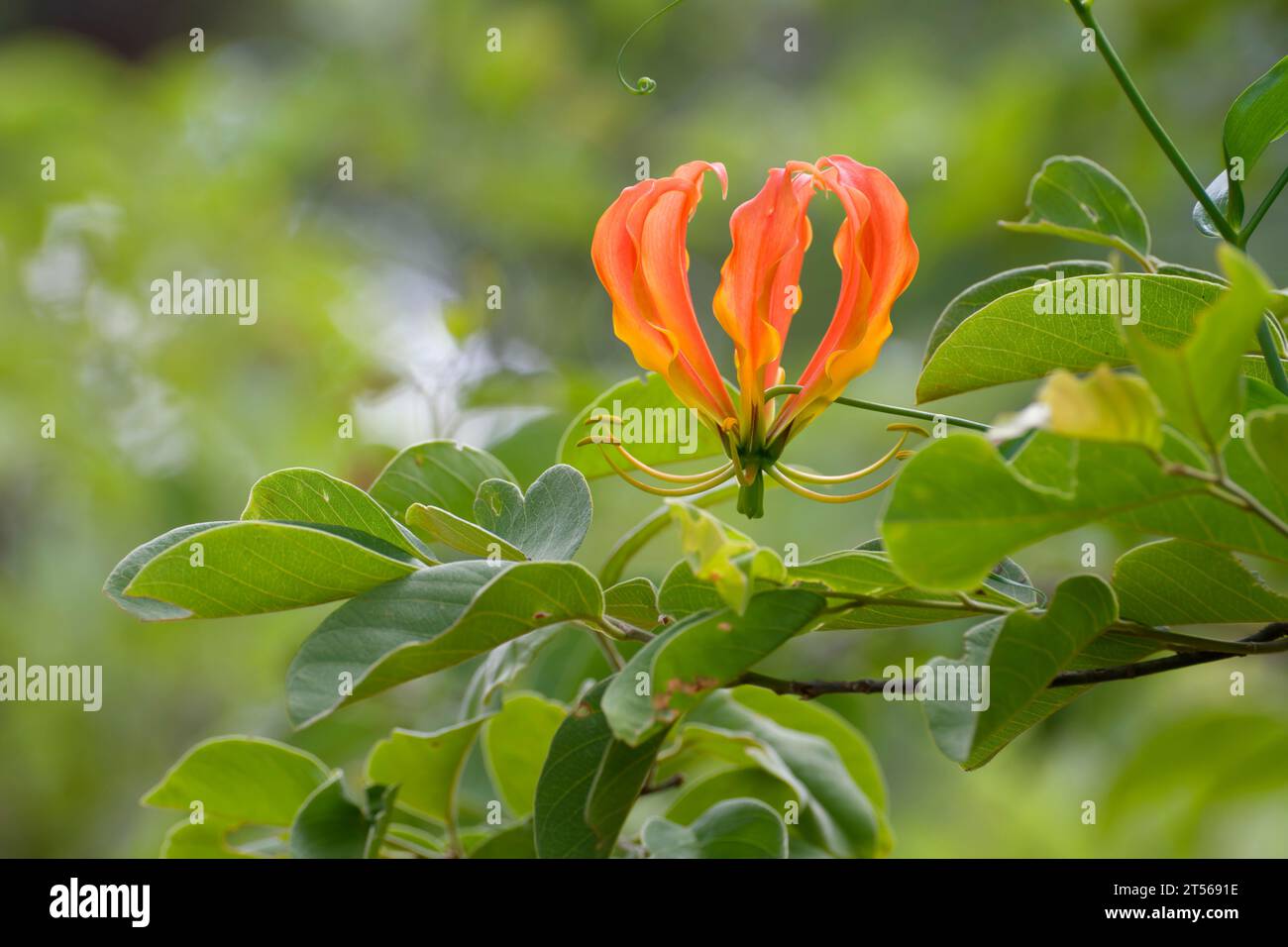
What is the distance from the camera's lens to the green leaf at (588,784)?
1.73ft

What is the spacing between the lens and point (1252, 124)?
0.55m


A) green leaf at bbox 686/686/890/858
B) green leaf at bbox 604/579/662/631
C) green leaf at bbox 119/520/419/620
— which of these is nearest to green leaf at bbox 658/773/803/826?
green leaf at bbox 686/686/890/858

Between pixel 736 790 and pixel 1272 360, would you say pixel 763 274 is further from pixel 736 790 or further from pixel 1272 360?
pixel 736 790

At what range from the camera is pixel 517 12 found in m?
3.53

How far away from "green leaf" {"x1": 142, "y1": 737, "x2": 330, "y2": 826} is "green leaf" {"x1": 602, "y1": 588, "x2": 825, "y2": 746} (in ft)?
1.13

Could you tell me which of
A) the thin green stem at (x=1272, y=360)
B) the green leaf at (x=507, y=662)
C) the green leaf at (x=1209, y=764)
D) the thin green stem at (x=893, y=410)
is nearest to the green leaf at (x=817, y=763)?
the green leaf at (x=507, y=662)

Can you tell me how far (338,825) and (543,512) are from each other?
0.22 metres

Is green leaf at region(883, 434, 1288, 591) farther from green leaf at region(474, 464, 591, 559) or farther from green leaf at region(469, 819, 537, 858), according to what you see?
green leaf at region(469, 819, 537, 858)

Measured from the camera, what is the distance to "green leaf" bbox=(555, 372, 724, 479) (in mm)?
663

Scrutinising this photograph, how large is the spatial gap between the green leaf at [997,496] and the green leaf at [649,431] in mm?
298

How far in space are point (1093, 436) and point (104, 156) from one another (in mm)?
2621

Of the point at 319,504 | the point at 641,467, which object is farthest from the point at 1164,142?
the point at 319,504

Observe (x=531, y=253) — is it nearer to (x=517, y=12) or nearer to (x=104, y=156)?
(x=517, y=12)

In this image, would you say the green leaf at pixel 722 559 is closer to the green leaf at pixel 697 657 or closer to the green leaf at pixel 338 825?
the green leaf at pixel 697 657
